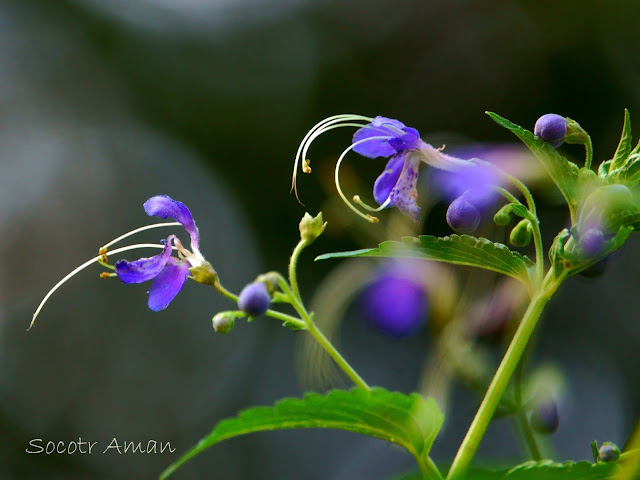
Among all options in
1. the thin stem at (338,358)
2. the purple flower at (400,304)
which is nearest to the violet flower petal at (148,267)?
the thin stem at (338,358)

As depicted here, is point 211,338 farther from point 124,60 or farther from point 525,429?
point 525,429

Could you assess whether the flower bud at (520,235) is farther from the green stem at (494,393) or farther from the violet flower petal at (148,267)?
the violet flower petal at (148,267)

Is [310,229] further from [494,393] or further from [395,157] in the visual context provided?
[494,393]

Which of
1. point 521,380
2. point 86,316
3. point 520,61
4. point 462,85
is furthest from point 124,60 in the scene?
point 521,380

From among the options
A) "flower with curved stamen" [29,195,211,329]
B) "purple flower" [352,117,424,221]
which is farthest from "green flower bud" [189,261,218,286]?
"purple flower" [352,117,424,221]

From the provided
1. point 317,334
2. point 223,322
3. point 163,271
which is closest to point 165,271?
point 163,271

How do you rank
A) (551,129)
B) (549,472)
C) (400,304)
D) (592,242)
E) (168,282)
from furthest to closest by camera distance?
1. (400,304)
2. (168,282)
3. (551,129)
4. (592,242)
5. (549,472)

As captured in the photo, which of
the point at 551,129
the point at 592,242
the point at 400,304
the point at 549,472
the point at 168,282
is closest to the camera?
the point at 549,472
